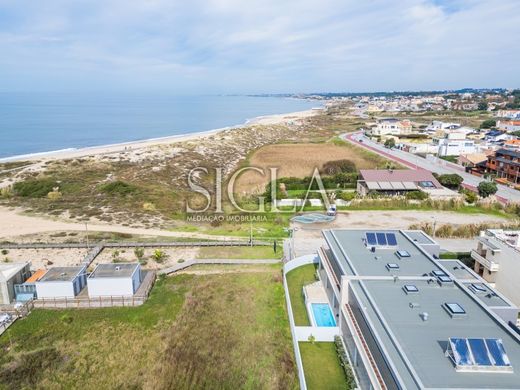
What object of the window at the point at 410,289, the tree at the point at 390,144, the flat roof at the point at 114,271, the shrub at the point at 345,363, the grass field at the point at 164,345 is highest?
the window at the point at 410,289

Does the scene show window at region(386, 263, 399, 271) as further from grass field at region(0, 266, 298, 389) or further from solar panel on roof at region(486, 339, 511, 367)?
solar panel on roof at region(486, 339, 511, 367)

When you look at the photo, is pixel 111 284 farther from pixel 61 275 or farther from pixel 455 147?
pixel 455 147

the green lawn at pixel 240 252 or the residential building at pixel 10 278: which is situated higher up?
the residential building at pixel 10 278

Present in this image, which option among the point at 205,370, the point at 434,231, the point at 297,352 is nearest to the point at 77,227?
the point at 205,370

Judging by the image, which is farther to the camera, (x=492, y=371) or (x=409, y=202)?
(x=409, y=202)

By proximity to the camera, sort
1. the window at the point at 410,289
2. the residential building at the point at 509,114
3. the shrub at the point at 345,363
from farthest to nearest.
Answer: the residential building at the point at 509,114 < the window at the point at 410,289 < the shrub at the point at 345,363

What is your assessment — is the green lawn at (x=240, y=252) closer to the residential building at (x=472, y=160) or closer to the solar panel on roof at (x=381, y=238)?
the solar panel on roof at (x=381, y=238)

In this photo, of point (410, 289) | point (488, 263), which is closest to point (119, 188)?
point (410, 289)

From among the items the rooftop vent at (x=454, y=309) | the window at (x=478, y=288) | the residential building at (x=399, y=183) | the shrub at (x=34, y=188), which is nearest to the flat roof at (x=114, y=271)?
the rooftop vent at (x=454, y=309)

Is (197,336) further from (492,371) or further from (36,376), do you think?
(492,371)
